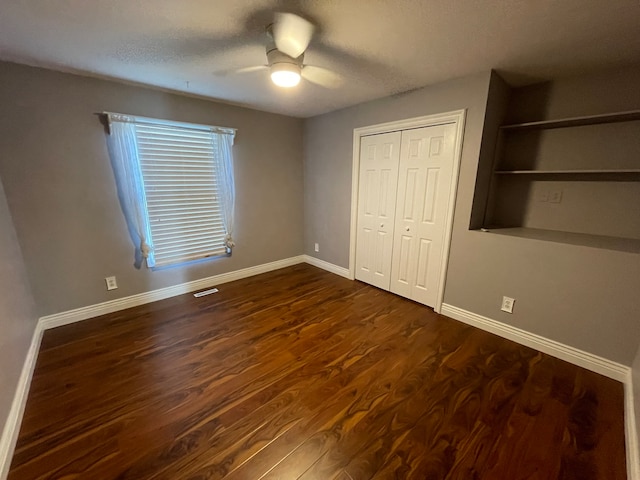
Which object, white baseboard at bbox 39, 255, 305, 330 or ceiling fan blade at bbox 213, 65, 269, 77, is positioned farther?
white baseboard at bbox 39, 255, 305, 330

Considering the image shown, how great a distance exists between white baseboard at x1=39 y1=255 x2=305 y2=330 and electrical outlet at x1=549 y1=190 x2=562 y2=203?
→ 3319 mm

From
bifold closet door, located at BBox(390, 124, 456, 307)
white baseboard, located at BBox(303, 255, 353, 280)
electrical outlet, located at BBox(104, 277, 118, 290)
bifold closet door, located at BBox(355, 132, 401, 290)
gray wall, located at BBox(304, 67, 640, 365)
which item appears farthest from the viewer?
white baseboard, located at BBox(303, 255, 353, 280)

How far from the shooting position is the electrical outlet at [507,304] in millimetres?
2268

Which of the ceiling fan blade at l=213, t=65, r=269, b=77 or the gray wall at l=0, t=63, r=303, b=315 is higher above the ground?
the ceiling fan blade at l=213, t=65, r=269, b=77

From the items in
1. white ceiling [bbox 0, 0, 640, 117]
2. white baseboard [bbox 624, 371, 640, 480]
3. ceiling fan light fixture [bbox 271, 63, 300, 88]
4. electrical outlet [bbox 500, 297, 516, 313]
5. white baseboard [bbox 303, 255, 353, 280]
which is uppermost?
white ceiling [bbox 0, 0, 640, 117]

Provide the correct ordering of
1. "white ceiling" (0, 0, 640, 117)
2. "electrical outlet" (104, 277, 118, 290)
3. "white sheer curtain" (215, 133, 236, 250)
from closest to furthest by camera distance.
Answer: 1. "white ceiling" (0, 0, 640, 117)
2. "electrical outlet" (104, 277, 118, 290)
3. "white sheer curtain" (215, 133, 236, 250)

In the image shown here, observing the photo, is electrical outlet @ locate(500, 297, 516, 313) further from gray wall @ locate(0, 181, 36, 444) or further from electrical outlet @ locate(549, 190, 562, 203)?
gray wall @ locate(0, 181, 36, 444)

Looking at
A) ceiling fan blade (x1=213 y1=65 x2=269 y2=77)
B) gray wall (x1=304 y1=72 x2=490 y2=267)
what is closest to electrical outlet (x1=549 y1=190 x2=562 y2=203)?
gray wall (x1=304 y1=72 x2=490 y2=267)

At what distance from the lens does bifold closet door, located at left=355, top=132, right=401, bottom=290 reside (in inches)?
116

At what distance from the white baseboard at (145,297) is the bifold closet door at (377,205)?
1.44 m

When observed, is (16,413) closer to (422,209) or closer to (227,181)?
(227,181)

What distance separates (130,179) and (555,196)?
4.03 meters

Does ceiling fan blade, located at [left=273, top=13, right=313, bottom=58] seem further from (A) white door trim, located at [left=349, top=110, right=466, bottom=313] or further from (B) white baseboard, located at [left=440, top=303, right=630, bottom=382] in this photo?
(B) white baseboard, located at [left=440, top=303, right=630, bottom=382]

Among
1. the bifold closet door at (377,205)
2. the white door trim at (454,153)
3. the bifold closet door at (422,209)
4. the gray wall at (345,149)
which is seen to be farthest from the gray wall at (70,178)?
the bifold closet door at (422,209)
